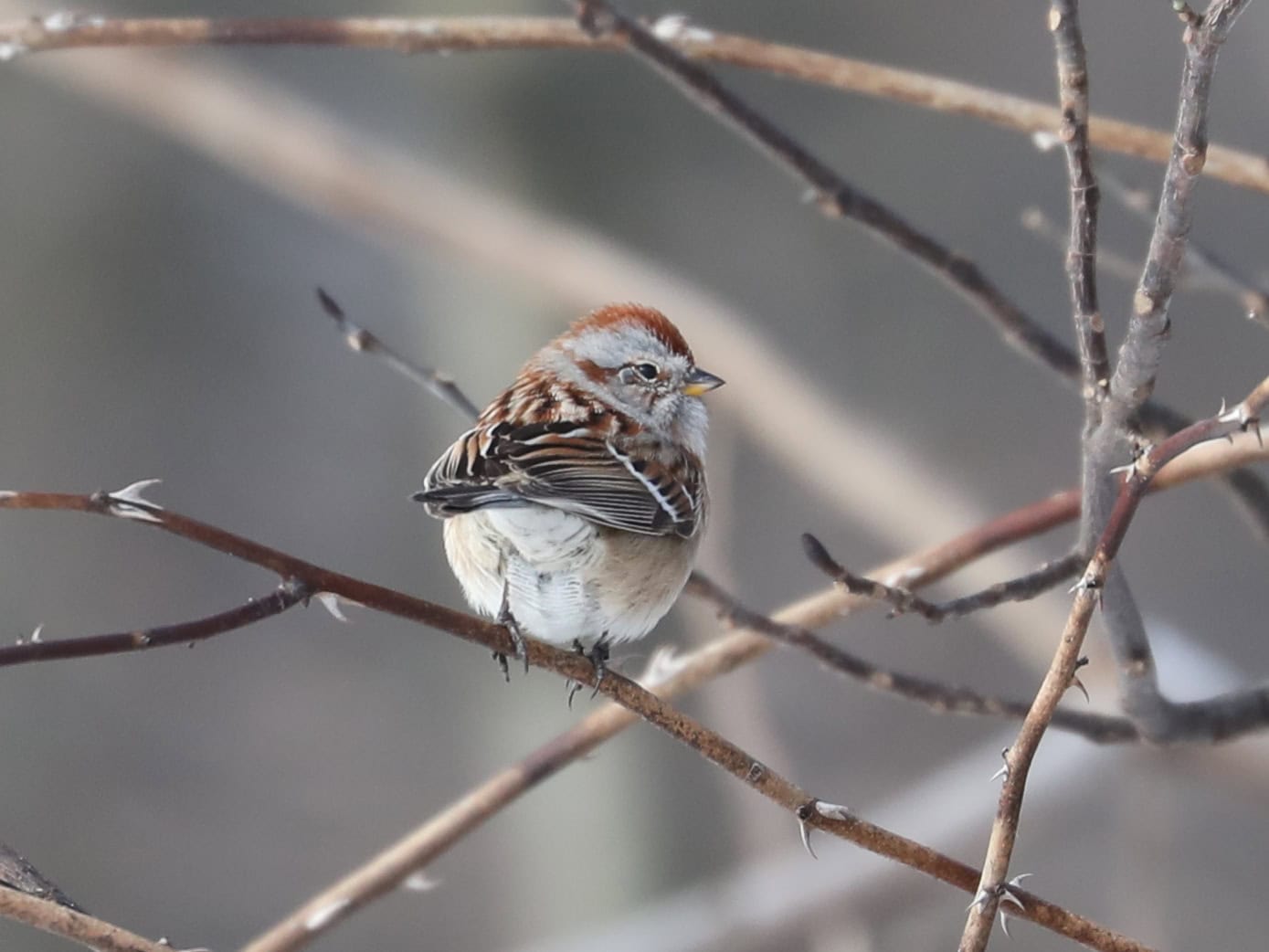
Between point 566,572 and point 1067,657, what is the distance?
0.66 meters

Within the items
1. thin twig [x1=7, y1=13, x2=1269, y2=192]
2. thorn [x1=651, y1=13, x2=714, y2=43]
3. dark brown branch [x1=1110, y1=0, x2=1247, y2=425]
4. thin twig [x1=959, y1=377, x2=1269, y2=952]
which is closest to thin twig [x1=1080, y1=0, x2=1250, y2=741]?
dark brown branch [x1=1110, y1=0, x2=1247, y2=425]

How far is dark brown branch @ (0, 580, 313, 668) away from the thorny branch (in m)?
0.02

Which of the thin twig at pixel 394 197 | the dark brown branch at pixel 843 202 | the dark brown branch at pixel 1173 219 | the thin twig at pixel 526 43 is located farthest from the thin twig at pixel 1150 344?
the thin twig at pixel 394 197

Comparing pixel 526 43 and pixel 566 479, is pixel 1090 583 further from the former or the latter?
pixel 526 43

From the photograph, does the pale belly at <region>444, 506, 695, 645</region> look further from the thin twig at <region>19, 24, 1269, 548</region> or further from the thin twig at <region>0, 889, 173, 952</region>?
the thin twig at <region>19, 24, 1269, 548</region>

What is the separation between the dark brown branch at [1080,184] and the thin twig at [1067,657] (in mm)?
201

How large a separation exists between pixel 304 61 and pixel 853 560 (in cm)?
181

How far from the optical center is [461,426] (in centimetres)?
352

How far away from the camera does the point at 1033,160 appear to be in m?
3.55

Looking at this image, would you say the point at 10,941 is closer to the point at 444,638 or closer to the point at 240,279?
the point at 444,638

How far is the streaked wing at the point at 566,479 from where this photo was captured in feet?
4.13

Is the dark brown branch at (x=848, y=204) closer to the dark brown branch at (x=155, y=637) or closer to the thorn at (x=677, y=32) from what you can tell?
the thorn at (x=677, y=32)

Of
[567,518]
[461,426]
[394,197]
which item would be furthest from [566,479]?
[461,426]

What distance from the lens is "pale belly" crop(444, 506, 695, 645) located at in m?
1.35
